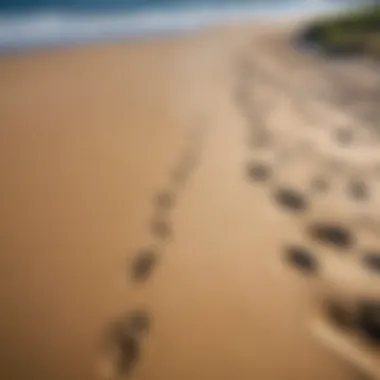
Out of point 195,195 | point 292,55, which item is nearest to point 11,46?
point 292,55

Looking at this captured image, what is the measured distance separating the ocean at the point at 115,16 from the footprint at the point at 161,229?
3.12 ft

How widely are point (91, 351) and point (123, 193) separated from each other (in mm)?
305

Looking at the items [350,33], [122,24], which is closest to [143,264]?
[350,33]

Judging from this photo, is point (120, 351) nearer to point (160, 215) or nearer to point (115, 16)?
point (160, 215)

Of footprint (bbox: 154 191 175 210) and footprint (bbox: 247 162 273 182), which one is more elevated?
footprint (bbox: 247 162 273 182)

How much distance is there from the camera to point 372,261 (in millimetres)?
672

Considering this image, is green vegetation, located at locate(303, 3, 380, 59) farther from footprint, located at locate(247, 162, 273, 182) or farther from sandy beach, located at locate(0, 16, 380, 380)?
footprint, located at locate(247, 162, 273, 182)

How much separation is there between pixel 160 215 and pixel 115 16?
3.61ft

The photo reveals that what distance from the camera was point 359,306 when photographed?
0.61 m

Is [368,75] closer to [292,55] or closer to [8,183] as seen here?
[292,55]

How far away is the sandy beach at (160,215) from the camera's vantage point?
559 mm

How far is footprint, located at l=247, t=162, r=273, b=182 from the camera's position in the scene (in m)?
0.85

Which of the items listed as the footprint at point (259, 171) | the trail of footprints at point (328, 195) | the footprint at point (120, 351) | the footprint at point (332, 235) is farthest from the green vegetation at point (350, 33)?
the footprint at point (120, 351)

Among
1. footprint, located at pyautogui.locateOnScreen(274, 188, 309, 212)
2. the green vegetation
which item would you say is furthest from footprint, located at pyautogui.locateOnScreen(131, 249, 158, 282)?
the green vegetation
